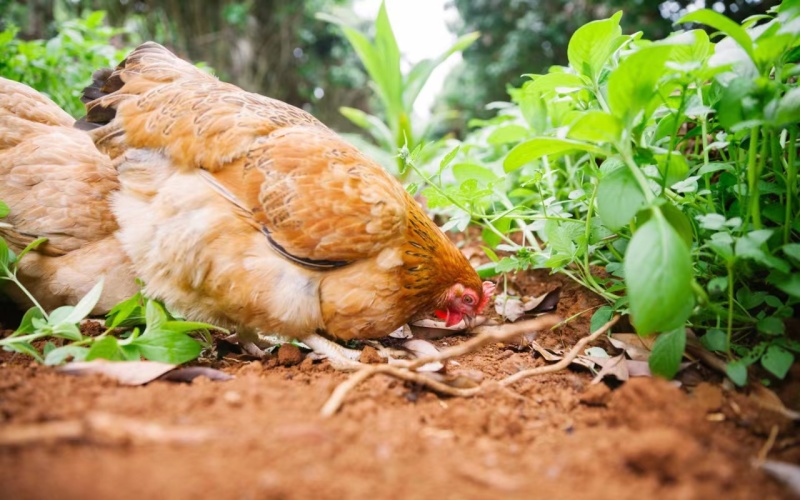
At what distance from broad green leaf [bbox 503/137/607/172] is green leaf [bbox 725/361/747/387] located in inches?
29.9

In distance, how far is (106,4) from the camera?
8.14 m

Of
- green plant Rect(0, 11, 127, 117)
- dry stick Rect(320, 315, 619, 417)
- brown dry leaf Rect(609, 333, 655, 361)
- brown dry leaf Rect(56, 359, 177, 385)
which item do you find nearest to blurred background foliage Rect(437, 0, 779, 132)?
green plant Rect(0, 11, 127, 117)

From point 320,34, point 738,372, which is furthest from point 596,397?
point 320,34

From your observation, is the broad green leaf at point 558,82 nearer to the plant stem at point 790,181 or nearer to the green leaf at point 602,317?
the plant stem at point 790,181

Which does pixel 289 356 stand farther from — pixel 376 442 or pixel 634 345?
pixel 634 345

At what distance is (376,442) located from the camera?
3.21 feet

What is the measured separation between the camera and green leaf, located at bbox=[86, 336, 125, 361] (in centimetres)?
140

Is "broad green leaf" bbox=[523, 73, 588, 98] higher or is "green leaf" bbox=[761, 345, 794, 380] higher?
"broad green leaf" bbox=[523, 73, 588, 98]

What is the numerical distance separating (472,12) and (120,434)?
11099 mm

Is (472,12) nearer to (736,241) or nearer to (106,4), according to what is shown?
(106,4)

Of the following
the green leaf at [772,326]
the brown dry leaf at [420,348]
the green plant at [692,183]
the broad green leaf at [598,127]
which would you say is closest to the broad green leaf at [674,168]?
the green plant at [692,183]

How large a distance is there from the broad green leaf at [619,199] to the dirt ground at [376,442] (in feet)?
1.53

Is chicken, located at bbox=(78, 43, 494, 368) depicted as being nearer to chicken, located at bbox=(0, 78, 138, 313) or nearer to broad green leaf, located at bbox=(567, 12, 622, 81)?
chicken, located at bbox=(0, 78, 138, 313)

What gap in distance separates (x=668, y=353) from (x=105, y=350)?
1.80 m
